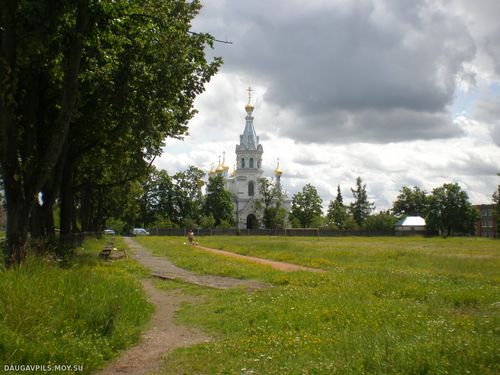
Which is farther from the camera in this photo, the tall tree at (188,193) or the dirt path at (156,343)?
the tall tree at (188,193)

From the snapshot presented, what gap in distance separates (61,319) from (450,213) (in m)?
108

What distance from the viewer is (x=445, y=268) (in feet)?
79.7

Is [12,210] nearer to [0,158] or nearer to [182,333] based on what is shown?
[0,158]

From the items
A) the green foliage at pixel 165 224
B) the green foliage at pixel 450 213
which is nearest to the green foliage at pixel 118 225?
the green foliage at pixel 165 224

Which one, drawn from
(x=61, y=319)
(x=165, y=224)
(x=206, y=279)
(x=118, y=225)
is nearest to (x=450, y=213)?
(x=165, y=224)

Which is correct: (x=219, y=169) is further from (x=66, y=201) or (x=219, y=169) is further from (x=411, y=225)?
(x=66, y=201)

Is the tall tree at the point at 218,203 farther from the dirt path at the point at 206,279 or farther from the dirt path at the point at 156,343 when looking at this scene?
the dirt path at the point at 156,343

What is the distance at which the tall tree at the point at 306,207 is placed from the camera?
357 feet

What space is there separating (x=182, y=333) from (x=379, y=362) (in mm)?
4633

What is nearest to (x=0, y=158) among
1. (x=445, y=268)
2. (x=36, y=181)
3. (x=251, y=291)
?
(x=36, y=181)

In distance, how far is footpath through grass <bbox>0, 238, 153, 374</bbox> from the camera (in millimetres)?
7012

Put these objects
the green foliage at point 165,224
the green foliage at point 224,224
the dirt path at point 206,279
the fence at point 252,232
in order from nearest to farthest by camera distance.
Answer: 1. the dirt path at point 206,279
2. the fence at point 252,232
3. the green foliage at point 165,224
4. the green foliage at point 224,224

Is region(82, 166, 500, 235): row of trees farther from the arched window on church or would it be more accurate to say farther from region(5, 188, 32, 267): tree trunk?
region(5, 188, 32, 267): tree trunk

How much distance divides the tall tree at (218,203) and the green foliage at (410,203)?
56.3 meters
